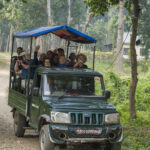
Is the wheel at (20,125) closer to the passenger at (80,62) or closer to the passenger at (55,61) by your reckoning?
the passenger at (55,61)

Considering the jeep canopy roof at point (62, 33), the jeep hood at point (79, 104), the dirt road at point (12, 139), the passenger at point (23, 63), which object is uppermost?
the jeep canopy roof at point (62, 33)

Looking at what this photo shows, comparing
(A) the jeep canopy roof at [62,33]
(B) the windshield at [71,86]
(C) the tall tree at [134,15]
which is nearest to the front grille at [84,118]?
(B) the windshield at [71,86]

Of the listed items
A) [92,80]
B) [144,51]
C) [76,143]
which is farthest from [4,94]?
[144,51]

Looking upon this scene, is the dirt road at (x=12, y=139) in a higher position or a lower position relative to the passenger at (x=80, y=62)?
lower

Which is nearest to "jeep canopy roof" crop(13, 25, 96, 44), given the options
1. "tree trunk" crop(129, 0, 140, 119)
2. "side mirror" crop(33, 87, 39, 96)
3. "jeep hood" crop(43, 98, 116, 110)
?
"tree trunk" crop(129, 0, 140, 119)

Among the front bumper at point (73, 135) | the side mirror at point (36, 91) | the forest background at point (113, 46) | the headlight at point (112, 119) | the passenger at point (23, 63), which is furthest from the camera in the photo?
the forest background at point (113, 46)

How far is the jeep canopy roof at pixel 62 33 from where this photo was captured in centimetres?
977

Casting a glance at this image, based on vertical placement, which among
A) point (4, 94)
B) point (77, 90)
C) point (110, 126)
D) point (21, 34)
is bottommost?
point (4, 94)

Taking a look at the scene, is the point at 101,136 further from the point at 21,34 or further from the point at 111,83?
the point at 111,83

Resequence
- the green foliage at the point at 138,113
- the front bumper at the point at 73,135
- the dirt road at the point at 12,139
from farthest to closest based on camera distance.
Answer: the green foliage at the point at 138,113, the dirt road at the point at 12,139, the front bumper at the point at 73,135

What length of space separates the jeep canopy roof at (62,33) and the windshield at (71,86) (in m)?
1.76

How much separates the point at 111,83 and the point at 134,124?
6589 mm

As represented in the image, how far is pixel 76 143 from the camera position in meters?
7.12

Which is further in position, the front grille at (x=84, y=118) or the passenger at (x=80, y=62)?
the passenger at (x=80, y=62)
